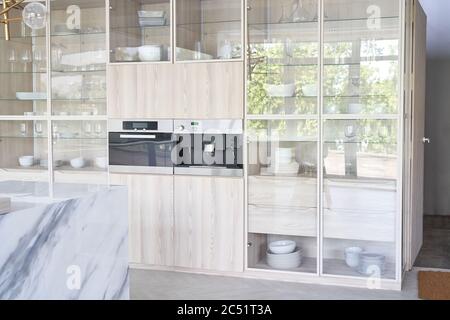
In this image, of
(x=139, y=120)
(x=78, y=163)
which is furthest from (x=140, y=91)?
(x=78, y=163)

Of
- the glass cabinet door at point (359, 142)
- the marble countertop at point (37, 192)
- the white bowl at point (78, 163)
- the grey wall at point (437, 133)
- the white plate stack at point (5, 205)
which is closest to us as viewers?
the white plate stack at point (5, 205)

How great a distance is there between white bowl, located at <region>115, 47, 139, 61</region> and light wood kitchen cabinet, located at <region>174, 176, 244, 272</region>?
1.05 metres

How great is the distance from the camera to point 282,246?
452cm

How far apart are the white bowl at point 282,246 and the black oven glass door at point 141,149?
1.02 metres

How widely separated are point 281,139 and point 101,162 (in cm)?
161

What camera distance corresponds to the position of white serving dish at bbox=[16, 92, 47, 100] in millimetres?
5294

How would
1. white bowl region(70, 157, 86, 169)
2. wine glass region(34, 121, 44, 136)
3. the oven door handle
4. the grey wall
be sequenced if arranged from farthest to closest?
the grey wall
wine glass region(34, 121, 44, 136)
white bowl region(70, 157, 86, 169)
the oven door handle

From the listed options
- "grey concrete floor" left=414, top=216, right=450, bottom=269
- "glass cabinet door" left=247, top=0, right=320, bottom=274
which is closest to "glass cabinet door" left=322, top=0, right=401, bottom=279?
"glass cabinet door" left=247, top=0, right=320, bottom=274

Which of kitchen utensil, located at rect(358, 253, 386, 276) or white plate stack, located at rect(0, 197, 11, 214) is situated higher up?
white plate stack, located at rect(0, 197, 11, 214)

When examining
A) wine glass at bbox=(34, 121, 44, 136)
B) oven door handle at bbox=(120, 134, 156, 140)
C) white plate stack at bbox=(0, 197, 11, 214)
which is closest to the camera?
white plate stack at bbox=(0, 197, 11, 214)

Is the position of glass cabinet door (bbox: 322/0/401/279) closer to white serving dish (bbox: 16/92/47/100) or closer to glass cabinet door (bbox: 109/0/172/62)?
glass cabinet door (bbox: 109/0/172/62)

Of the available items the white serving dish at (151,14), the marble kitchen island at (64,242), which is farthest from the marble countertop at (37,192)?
the white serving dish at (151,14)

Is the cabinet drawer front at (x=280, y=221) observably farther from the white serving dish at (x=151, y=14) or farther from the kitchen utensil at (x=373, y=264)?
the white serving dish at (x=151, y=14)

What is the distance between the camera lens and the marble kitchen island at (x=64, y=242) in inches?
96.0
